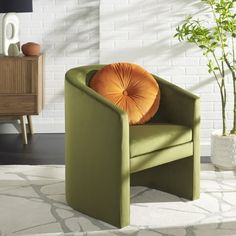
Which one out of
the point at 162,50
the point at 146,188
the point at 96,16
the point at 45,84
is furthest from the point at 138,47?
the point at 146,188

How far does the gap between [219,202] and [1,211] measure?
4.35ft

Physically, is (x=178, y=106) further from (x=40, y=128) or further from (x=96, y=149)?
(x=40, y=128)

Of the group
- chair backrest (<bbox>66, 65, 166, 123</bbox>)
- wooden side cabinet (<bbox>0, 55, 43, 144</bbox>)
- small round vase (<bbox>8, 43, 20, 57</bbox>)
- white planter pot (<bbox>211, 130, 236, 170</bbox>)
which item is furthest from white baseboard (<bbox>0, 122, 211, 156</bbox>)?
chair backrest (<bbox>66, 65, 166, 123</bbox>)

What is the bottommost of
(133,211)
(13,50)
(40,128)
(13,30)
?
(133,211)

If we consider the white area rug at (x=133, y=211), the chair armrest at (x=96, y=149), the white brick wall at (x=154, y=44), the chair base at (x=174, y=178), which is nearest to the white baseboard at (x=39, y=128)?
the white brick wall at (x=154, y=44)

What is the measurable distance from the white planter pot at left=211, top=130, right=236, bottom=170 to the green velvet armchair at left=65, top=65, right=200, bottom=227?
78cm

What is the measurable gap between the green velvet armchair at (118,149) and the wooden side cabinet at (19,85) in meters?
1.65

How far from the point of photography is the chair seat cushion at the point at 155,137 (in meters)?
3.03

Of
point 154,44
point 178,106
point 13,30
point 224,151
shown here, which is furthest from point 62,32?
point 178,106

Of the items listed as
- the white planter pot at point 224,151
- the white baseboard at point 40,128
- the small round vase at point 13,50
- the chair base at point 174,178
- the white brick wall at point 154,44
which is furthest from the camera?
the white baseboard at point 40,128

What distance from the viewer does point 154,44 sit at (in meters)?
4.87

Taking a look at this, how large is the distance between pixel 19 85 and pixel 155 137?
2252 millimetres

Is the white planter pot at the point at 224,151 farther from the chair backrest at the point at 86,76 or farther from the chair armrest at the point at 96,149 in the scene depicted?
the chair armrest at the point at 96,149

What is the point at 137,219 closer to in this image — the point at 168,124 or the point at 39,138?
the point at 168,124
